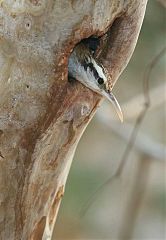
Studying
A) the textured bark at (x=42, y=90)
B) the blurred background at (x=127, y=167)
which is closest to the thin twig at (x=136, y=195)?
the blurred background at (x=127, y=167)

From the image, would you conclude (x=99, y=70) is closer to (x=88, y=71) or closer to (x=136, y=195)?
(x=88, y=71)

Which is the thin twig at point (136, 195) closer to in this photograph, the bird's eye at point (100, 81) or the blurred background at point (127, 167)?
the blurred background at point (127, 167)

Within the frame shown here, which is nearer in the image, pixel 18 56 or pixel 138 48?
pixel 18 56

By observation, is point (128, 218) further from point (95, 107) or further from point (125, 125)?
point (95, 107)

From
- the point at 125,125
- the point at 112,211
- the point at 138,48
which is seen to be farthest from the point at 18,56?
the point at 112,211

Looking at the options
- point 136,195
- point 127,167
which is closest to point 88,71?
point 136,195

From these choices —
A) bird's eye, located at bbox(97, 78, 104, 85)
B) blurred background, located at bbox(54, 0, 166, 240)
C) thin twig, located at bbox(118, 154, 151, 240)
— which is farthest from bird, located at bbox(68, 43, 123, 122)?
thin twig, located at bbox(118, 154, 151, 240)
